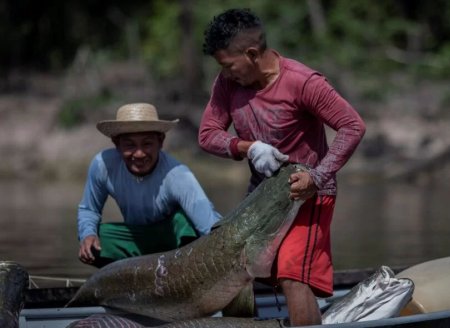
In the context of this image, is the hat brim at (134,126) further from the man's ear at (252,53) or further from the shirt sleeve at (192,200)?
the man's ear at (252,53)

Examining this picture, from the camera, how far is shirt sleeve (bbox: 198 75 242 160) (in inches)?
240

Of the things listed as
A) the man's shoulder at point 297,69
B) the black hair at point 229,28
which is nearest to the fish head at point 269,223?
the man's shoulder at point 297,69

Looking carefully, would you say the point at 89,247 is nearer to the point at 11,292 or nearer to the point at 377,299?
the point at 11,292

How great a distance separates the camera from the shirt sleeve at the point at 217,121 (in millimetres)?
6094

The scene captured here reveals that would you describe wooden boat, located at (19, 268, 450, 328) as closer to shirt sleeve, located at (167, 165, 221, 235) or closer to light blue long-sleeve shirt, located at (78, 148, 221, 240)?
light blue long-sleeve shirt, located at (78, 148, 221, 240)

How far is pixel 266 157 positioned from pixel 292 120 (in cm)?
22

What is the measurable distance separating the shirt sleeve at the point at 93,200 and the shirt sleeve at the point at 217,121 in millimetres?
1103

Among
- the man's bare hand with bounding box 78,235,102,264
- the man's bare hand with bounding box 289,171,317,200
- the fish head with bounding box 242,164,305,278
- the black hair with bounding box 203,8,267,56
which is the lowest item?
the man's bare hand with bounding box 78,235,102,264

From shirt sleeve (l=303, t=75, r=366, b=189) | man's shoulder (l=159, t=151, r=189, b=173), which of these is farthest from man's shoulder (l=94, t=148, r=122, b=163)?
shirt sleeve (l=303, t=75, r=366, b=189)

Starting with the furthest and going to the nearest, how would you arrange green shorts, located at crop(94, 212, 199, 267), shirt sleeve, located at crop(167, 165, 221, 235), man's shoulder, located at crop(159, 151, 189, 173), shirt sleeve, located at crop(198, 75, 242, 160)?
green shorts, located at crop(94, 212, 199, 267), man's shoulder, located at crop(159, 151, 189, 173), shirt sleeve, located at crop(167, 165, 221, 235), shirt sleeve, located at crop(198, 75, 242, 160)

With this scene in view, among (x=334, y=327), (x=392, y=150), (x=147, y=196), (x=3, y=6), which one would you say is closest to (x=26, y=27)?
(x=3, y=6)

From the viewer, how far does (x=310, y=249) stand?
583 centimetres

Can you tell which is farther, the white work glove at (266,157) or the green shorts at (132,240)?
the green shorts at (132,240)

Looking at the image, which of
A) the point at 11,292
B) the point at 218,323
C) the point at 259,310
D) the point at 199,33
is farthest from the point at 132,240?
the point at 199,33
